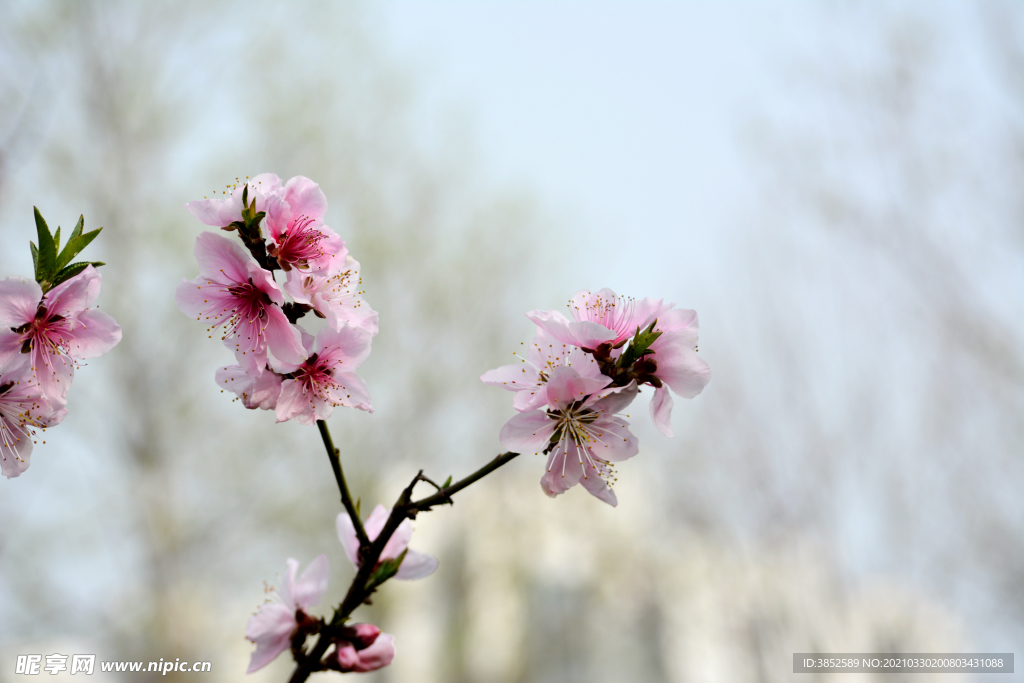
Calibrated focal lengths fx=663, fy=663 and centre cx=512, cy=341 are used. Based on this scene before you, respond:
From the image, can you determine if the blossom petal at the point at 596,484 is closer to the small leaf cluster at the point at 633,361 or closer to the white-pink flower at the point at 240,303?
the small leaf cluster at the point at 633,361

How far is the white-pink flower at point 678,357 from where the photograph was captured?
0.98 meters

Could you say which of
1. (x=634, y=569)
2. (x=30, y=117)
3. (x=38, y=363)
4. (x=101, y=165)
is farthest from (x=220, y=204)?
(x=634, y=569)

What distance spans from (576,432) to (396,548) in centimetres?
40

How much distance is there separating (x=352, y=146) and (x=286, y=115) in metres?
0.90

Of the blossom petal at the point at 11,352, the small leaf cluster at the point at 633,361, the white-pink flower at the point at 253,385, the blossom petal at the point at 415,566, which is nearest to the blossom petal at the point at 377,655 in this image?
the blossom petal at the point at 415,566

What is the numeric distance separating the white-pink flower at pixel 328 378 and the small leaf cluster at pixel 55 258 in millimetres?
315

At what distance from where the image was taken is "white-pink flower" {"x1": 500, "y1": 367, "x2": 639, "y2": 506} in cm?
92

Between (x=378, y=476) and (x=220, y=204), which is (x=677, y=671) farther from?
(x=220, y=204)

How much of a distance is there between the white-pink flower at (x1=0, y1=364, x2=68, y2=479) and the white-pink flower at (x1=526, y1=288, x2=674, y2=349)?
72 cm

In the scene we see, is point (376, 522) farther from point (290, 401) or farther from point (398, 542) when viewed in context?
point (290, 401)

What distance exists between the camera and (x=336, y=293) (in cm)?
107

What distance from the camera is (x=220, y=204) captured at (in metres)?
0.95

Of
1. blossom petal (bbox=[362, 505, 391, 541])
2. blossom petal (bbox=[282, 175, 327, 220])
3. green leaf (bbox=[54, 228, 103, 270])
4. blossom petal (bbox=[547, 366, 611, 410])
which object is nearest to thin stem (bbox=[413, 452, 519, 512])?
blossom petal (bbox=[547, 366, 611, 410])

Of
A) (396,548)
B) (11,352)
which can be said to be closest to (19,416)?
(11,352)
